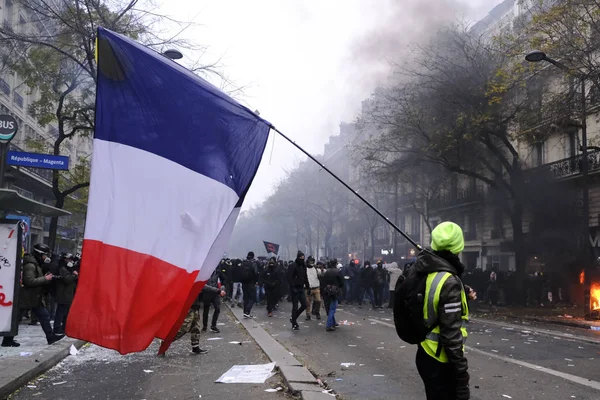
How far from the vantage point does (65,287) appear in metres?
10.5

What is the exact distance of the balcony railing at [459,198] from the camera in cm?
3819

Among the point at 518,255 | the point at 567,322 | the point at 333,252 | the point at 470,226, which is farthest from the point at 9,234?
the point at 333,252

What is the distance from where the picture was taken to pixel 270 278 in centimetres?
1741

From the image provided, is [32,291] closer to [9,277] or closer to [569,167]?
[9,277]

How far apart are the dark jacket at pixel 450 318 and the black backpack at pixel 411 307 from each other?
7 centimetres

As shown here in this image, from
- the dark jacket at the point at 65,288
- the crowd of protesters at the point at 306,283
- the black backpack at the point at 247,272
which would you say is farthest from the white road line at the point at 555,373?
the black backpack at the point at 247,272

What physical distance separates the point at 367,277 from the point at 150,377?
14.9 m

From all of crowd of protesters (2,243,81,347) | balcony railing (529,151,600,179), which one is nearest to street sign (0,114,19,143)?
crowd of protesters (2,243,81,347)

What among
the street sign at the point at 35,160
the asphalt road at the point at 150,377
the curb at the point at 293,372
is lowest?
the asphalt road at the point at 150,377

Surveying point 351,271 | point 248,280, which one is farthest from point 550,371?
point 351,271

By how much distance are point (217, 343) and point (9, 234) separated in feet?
14.7

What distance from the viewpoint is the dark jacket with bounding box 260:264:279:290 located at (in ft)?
56.9

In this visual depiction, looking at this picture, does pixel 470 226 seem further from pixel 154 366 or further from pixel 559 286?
pixel 154 366

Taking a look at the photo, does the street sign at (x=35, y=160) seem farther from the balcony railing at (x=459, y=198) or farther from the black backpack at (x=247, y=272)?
the balcony railing at (x=459, y=198)
